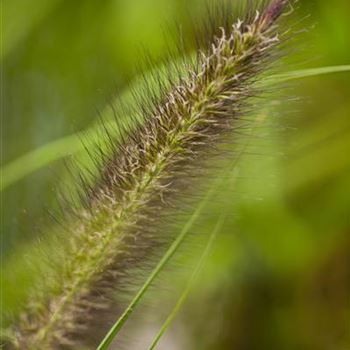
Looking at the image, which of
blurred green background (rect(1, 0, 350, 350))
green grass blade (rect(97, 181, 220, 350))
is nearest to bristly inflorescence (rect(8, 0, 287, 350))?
green grass blade (rect(97, 181, 220, 350))

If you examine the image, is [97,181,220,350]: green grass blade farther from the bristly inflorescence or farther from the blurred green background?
the blurred green background

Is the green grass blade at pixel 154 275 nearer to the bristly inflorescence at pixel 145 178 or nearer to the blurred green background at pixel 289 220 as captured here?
the bristly inflorescence at pixel 145 178

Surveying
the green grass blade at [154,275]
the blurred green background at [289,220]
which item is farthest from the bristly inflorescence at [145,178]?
the blurred green background at [289,220]

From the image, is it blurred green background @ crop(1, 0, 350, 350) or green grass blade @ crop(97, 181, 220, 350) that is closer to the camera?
green grass blade @ crop(97, 181, 220, 350)

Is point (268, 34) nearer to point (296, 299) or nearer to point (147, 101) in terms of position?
point (147, 101)

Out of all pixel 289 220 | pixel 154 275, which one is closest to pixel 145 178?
pixel 154 275
